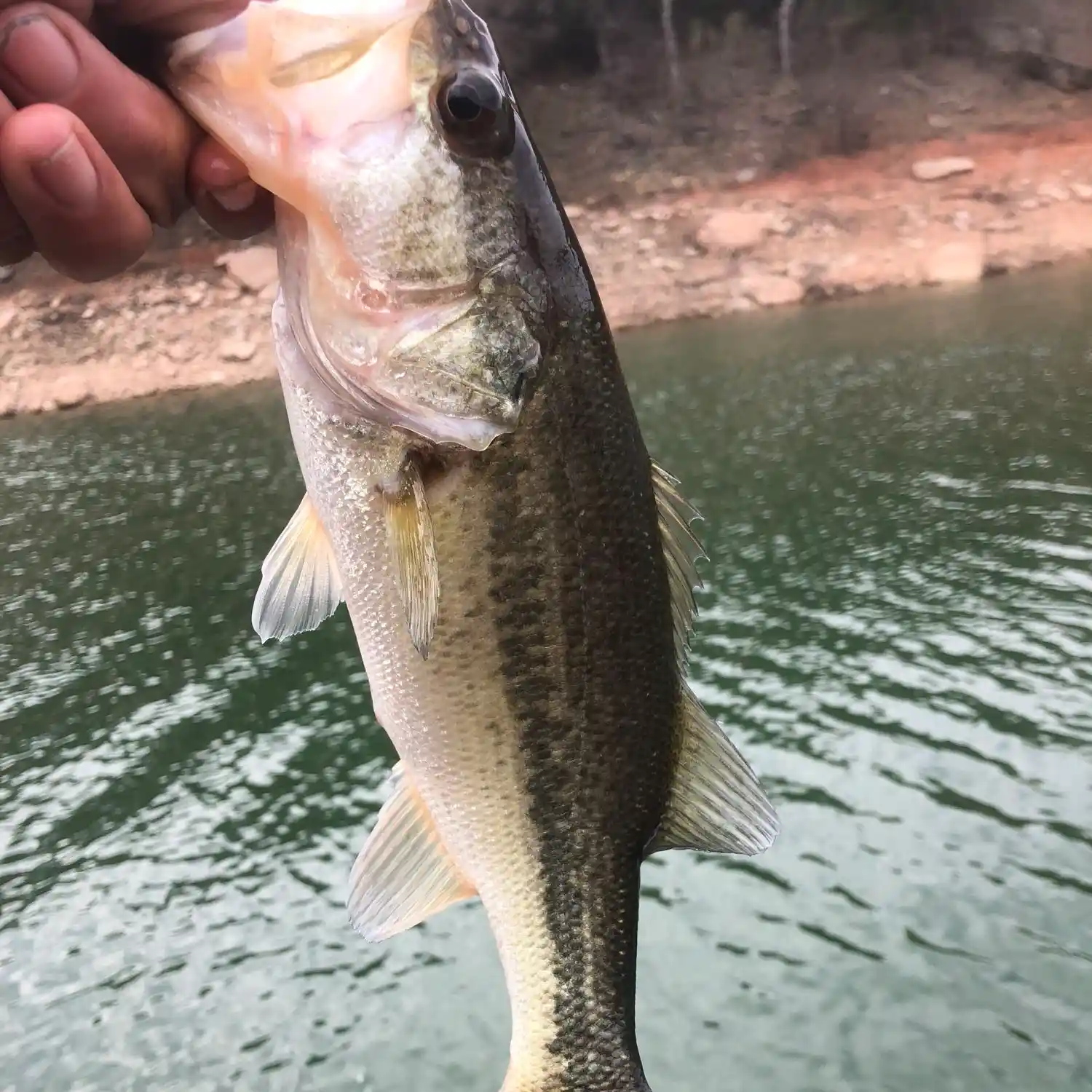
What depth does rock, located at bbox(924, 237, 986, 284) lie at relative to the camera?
32.8m

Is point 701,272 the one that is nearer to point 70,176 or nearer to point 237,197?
point 237,197

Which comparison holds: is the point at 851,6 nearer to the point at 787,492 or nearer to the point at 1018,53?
the point at 1018,53

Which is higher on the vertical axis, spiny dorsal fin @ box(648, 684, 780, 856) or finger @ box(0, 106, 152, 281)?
finger @ box(0, 106, 152, 281)

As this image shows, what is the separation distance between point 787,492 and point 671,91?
27.7 meters

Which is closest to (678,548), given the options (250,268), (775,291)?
(250,268)

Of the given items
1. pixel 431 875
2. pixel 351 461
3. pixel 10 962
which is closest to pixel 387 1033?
pixel 10 962

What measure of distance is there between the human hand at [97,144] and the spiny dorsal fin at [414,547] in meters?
0.68

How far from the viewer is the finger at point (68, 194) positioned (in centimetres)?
180

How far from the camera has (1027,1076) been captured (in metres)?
6.62

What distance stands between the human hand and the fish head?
0.28 ft

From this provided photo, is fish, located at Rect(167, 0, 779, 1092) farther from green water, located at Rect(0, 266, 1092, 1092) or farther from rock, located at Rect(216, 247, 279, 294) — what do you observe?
rock, located at Rect(216, 247, 279, 294)

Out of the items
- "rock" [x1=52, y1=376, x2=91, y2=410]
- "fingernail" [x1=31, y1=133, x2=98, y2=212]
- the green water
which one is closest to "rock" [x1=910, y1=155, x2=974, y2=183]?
the green water

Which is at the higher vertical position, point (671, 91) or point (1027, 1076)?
point (1027, 1076)

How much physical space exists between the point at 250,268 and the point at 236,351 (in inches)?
111
